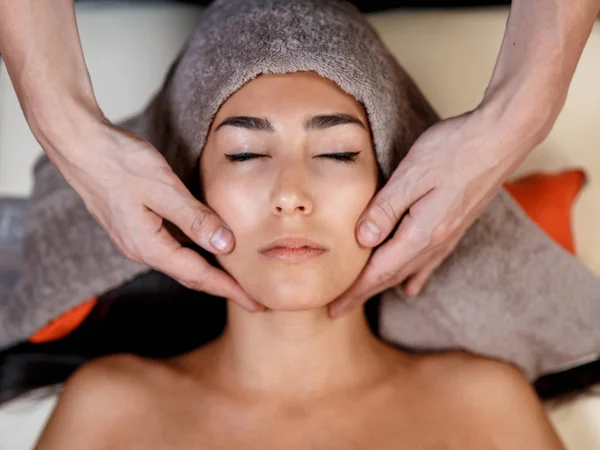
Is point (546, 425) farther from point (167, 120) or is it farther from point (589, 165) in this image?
point (167, 120)

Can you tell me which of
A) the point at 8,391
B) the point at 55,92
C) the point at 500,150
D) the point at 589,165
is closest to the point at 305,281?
the point at 500,150

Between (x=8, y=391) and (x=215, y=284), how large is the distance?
2.20ft

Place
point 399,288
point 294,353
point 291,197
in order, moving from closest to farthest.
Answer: point 291,197 → point 294,353 → point 399,288

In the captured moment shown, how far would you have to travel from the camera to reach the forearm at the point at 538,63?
3.90 ft

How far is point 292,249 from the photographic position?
1144 mm

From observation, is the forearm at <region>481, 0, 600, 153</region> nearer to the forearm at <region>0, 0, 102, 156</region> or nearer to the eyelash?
the eyelash

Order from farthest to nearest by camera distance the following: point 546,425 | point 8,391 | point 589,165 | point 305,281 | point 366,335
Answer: point 589,165
point 8,391
point 366,335
point 546,425
point 305,281

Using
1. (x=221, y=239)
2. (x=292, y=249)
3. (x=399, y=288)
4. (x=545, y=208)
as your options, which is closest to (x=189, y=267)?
(x=221, y=239)

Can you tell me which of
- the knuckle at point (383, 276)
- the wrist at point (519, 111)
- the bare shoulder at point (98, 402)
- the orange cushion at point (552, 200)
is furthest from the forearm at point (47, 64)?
the orange cushion at point (552, 200)

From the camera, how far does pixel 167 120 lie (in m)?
1.43

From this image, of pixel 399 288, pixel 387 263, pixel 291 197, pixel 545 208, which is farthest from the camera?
pixel 545 208

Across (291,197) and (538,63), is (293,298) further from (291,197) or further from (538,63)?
(538,63)

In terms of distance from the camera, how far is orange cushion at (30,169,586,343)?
158 centimetres

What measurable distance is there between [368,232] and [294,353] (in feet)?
0.99
